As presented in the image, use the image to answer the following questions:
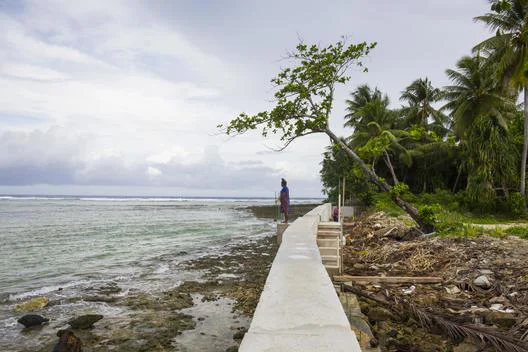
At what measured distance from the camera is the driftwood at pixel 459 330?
15.0 feet

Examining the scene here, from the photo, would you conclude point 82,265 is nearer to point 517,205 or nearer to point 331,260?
point 331,260

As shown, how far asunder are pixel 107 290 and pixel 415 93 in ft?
114

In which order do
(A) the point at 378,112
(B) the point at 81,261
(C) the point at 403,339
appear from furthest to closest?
(A) the point at 378,112, (B) the point at 81,261, (C) the point at 403,339

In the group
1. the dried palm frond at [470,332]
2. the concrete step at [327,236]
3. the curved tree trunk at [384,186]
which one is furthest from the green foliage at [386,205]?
the dried palm frond at [470,332]

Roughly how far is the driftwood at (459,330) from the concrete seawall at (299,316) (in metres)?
1.58

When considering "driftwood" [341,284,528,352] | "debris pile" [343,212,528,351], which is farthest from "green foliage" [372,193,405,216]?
"driftwood" [341,284,528,352]

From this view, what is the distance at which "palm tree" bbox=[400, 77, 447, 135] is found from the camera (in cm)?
3625

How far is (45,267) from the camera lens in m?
13.7

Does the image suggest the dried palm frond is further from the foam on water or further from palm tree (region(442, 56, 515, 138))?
palm tree (region(442, 56, 515, 138))

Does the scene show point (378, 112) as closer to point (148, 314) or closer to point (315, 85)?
point (315, 85)

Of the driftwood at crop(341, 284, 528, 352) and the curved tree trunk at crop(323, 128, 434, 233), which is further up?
the curved tree trunk at crop(323, 128, 434, 233)

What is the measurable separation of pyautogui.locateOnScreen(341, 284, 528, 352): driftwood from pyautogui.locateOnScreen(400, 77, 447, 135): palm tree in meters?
32.5

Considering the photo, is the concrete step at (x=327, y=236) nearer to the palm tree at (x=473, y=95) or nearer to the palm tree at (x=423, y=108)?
the palm tree at (x=473, y=95)

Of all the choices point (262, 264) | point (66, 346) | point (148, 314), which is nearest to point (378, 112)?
point (262, 264)
